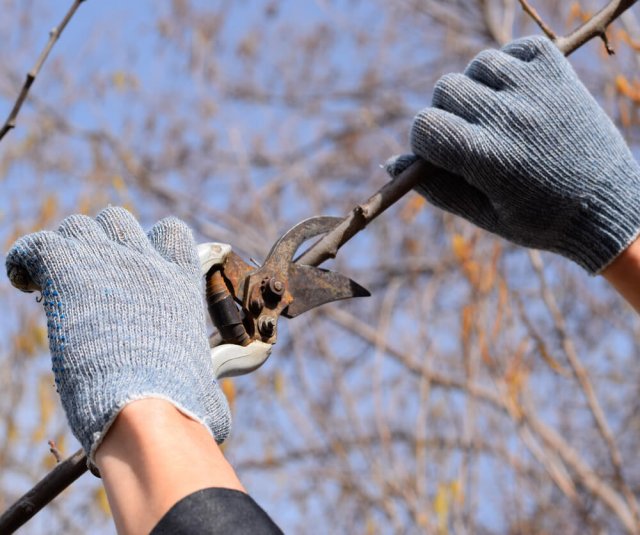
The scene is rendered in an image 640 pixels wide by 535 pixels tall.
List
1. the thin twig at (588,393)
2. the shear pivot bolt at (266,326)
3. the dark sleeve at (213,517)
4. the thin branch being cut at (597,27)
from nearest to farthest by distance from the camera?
the dark sleeve at (213,517)
the shear pivot bolt at (266,326)
the thin branch being cut at (597,27)
the thin twig at (588,393)

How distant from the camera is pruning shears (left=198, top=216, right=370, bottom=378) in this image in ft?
5.28

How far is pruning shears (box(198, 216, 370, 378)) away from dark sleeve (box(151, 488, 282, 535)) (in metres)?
0.45

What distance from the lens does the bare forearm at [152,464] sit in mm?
1124

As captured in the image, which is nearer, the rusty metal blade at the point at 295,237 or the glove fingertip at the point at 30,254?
the glove fingertip at the point at 30,254

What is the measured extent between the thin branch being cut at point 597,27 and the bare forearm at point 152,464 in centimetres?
132

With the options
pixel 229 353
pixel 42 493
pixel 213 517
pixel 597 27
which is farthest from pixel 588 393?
pixel 213 517

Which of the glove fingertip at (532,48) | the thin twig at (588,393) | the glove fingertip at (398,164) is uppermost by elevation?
the glove fingertip at (532,48)

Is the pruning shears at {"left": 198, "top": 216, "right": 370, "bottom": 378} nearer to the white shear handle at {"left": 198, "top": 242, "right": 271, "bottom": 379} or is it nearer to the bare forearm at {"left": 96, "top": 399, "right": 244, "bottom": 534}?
the white shear handle at {"left": 198, "top": 242, "right": 271, "bottom": 379}

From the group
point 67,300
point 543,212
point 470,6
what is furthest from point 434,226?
point 67,300

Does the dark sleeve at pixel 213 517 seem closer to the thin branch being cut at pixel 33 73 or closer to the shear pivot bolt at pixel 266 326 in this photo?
the shear pivot bolt at pixel 266 326

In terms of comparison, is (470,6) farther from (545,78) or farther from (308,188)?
(545,78)

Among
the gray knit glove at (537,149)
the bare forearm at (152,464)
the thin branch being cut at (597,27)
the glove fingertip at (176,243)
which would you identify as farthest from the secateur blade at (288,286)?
the thin branch being cut at (597,27)

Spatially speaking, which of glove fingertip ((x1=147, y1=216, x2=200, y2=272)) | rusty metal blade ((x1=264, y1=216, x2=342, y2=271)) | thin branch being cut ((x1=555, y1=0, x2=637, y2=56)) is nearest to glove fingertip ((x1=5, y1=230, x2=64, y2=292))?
glove fingertip ((x1=147, y1=216, x2=200, y2=272))

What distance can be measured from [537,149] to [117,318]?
984 mm
